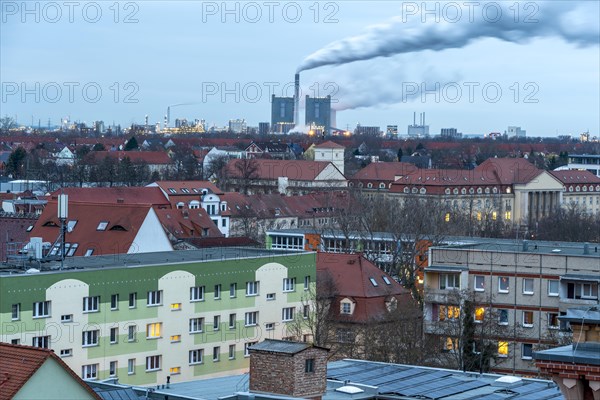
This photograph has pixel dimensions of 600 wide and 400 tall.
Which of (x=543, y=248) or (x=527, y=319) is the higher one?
(x=543, y=248)

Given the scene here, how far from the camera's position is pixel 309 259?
3447 cm

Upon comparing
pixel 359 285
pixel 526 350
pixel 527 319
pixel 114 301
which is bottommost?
pixel 526 350

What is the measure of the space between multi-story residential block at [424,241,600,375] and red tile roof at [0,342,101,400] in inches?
820

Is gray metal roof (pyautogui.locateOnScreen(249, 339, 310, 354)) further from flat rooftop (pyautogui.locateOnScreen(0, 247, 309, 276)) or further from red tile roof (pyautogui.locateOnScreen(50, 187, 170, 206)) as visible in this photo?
red tile roof (pyautogui.locateOnScreen(50, 187, 170, 206))

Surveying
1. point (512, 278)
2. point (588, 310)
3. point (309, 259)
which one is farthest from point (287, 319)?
point (588, 310)

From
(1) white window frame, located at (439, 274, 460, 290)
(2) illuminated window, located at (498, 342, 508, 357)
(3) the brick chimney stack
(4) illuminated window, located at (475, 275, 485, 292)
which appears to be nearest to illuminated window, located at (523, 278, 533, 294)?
(4) illuminated window, located at (475, 275, 485, 292)

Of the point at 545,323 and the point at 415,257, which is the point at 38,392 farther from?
the point at 415,257

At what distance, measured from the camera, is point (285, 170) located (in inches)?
4094

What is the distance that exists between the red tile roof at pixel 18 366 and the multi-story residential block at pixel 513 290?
2082 cm

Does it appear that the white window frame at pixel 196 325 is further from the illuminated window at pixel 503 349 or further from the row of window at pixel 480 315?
the illuminated window at pixel 503 349

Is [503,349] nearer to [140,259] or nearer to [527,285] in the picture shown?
[527,285]

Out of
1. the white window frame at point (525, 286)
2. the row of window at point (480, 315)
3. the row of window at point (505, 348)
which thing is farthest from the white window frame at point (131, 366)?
the white window frame at point (525, 286)

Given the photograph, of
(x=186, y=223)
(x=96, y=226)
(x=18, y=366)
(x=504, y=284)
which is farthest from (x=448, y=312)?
(x=18, y=366)

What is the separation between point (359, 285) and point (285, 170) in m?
65.8
